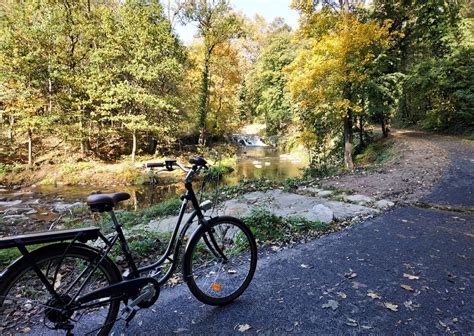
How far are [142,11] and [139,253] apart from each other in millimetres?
16245

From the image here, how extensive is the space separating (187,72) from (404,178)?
1544 cm

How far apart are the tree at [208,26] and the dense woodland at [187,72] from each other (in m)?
0.07

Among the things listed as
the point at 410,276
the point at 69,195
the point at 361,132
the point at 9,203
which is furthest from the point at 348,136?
the point at 9,203

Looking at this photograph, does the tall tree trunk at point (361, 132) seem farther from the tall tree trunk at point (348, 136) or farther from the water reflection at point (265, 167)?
the water reflection at point (265, 167)

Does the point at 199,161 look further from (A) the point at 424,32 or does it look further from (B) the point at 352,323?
(A) the point at 424,32

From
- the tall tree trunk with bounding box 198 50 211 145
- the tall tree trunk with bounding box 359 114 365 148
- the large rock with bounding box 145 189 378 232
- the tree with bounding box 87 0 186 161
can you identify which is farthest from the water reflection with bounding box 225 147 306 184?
the large rock with bounding box 145 189 378 232

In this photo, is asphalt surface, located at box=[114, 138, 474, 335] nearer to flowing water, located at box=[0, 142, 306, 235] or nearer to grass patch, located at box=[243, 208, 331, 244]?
grass patch, located at box=[243, 208, 331, 244]

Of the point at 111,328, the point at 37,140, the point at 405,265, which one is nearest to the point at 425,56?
the point at 405,265

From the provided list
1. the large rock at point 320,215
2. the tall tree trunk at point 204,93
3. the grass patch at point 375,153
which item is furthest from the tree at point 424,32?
the large rock at point 320,215

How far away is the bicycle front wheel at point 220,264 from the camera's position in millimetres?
2459

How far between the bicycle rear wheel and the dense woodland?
9.57m

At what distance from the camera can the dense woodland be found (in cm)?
1034

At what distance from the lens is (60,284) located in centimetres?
185

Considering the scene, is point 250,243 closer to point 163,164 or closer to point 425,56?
point 163,164
